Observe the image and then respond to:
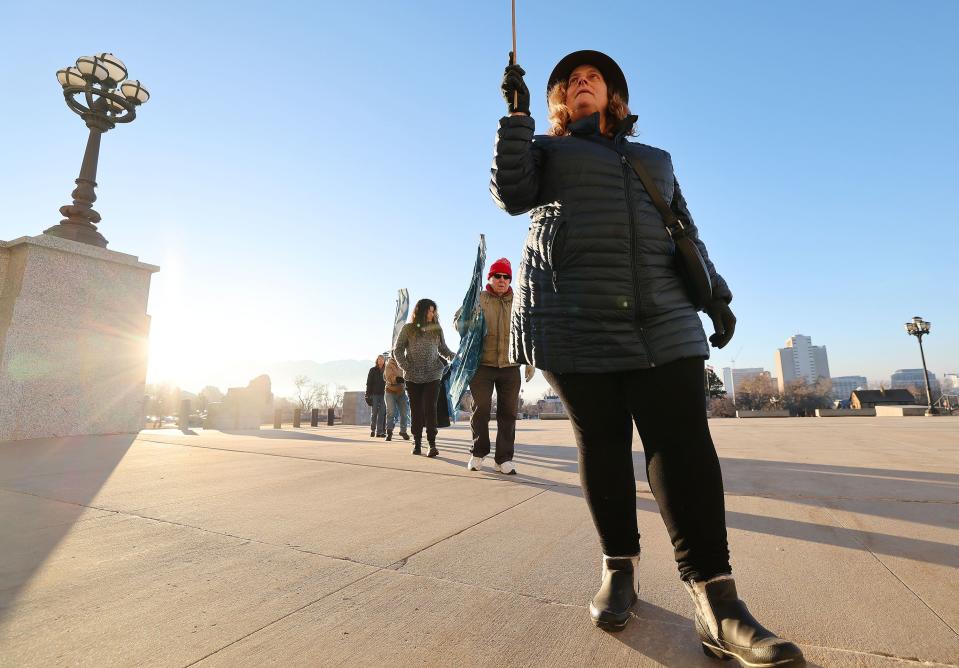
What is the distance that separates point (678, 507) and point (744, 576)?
2.22 ft

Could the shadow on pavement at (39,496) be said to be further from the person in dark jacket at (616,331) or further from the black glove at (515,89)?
the black glove at (515,89)

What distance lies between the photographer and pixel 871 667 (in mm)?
1197

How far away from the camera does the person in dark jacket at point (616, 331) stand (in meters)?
1.47

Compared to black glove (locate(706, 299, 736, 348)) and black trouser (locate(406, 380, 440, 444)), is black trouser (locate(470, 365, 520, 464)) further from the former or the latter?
black glove (locate(706, 299, 736, 348))

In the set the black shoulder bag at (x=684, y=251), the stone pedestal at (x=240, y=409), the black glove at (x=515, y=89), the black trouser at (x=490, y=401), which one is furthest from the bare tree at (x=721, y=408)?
the black glove at (x=515, y=89)

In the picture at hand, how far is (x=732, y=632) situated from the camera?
1262mm

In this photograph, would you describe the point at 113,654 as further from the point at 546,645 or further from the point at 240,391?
the point at 240,391

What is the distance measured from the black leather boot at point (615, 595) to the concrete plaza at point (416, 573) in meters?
0.05

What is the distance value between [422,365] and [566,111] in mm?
4495

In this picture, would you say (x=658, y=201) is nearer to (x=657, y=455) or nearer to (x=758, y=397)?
(x=657, y=455)

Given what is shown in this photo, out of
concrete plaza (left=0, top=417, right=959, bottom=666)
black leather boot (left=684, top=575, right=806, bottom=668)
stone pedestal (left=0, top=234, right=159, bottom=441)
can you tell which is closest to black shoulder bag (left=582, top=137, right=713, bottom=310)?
black leather boot (left=684, top=575, right=806, bottom=668)

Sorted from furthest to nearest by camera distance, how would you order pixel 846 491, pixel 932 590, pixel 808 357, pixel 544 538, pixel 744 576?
pixel 808 357
pixel 846 491
pixel 544 538
pixel 744 576
pixel 932 590

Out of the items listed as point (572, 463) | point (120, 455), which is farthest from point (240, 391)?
point (572, 463)

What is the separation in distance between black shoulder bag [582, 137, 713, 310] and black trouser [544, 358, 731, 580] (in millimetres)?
252
